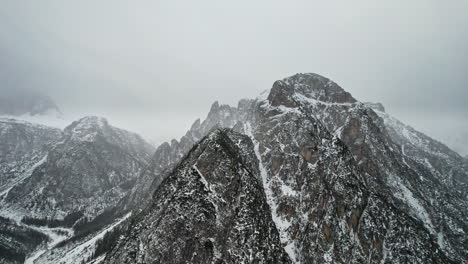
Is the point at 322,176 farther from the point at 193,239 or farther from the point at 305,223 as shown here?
the point at 193,239

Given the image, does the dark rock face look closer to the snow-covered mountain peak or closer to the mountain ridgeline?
the mountain ridgeline

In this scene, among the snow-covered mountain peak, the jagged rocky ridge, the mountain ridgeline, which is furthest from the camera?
the snow-covered mountain peak

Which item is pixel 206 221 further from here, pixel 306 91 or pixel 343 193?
pixel 306 91

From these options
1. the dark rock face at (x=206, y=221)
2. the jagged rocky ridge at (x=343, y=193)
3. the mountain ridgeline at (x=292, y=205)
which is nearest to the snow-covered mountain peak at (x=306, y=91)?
the jagged rocky ridge at (x=343, y=193)

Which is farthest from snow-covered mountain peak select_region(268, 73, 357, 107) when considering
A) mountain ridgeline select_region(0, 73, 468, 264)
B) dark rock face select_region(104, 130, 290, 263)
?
dark rock face select_region(104, 130, 290, 263)

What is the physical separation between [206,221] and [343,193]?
52.4m

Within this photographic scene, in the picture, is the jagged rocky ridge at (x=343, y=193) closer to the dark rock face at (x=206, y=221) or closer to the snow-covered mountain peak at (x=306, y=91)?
the snow-covered mountain peak at (x=306, y=91)

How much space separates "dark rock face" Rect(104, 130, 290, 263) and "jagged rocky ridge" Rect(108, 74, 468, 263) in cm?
1428

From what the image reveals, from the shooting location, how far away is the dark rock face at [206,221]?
67875 millimetres

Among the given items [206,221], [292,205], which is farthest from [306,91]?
[206,221]

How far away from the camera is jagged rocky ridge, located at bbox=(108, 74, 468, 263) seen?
83812 millimetres

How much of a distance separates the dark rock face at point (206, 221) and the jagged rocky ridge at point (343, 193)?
46.9ft

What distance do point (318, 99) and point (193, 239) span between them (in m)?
120

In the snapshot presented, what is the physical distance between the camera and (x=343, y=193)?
92.1 m
